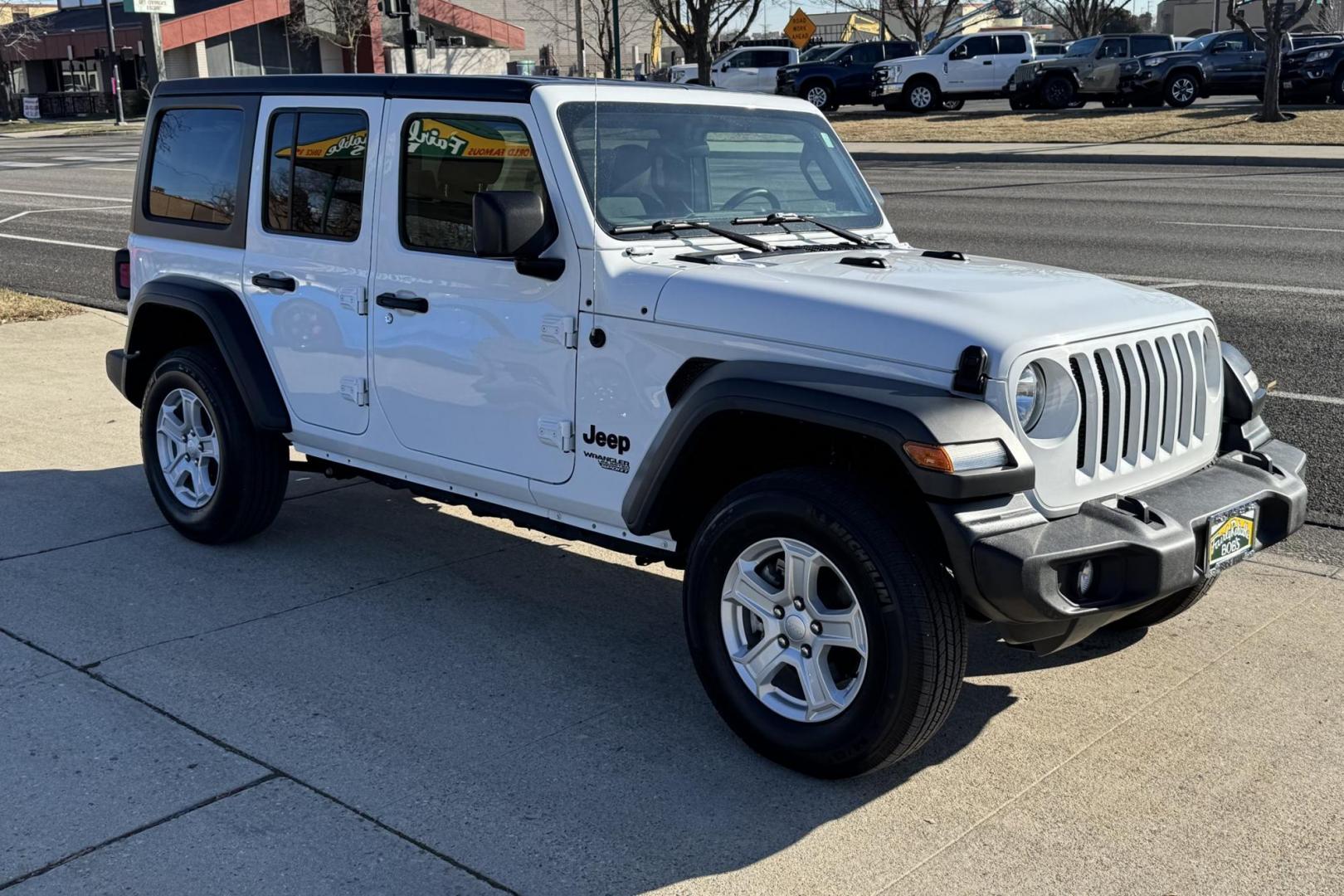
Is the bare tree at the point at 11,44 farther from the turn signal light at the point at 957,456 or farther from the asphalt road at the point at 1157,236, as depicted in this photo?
the turn signal light at the point at 957,456

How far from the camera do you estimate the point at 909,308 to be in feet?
12.4

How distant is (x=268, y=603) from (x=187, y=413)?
3.52ft

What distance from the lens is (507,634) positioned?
496cm

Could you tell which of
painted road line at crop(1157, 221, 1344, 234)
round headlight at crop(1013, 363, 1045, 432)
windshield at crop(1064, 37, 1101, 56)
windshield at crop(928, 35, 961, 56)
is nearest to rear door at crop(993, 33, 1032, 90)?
windshield at crop(928, 35, 961, 56)

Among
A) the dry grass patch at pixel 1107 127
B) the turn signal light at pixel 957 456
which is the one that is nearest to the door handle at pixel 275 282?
the turn signal light at pixel 957 456

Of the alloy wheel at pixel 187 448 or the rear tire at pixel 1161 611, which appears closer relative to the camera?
the rear tire at pixel 1161 611

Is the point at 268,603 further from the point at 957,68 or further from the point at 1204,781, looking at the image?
the point at 957,68

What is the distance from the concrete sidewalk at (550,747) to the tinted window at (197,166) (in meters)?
1.47

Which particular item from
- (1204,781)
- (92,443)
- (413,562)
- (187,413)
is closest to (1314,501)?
(1204,781)

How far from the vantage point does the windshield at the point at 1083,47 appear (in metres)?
32.7

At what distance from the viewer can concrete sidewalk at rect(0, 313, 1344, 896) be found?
11.3 feet

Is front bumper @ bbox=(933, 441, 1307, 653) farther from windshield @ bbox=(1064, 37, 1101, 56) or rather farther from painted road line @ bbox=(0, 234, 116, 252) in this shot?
windshield @ bbox=(1064, 37, 1101, 56)

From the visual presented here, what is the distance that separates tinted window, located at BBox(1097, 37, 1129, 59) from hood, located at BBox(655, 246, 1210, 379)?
30607 millimetres

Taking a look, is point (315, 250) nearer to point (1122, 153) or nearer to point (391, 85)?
point (391, 85)
